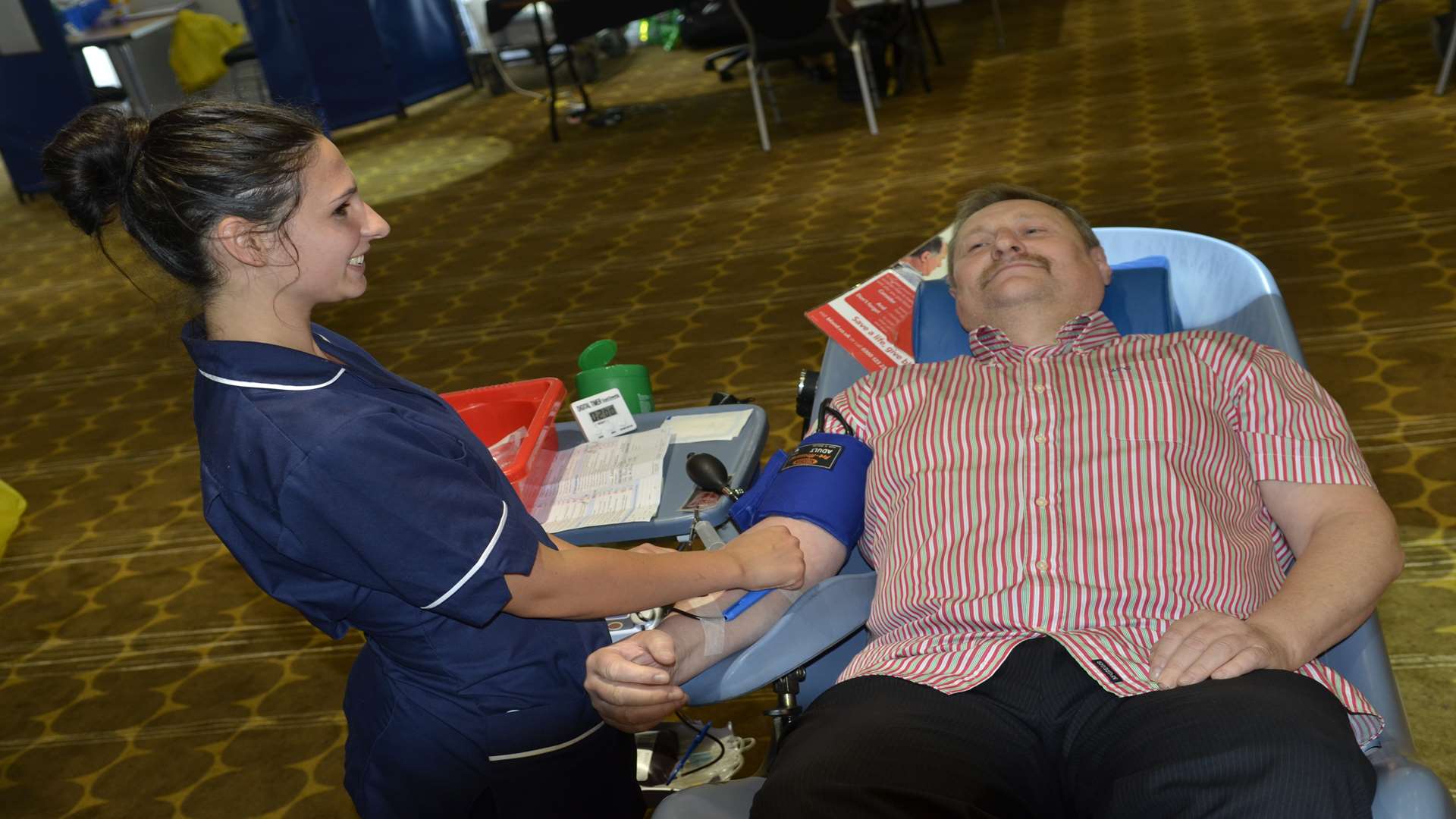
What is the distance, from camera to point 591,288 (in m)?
4.52

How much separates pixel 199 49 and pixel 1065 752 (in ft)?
26.8

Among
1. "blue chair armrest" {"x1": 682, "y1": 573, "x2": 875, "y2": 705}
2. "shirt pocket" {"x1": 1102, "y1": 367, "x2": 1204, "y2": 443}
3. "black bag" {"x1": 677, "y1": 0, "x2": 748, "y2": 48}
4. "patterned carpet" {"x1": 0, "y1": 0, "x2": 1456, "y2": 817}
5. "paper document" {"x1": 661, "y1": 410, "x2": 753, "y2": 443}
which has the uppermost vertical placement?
"shirt pocket" {"x1": 1102, "y1": 367, "x2": 1204, "y2": 443}

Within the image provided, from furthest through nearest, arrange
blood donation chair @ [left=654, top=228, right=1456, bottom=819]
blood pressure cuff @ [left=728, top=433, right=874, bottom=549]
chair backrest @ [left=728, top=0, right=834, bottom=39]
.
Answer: chair backrest @ [left=728, top=0, right=834, bottom=39] → blood pressure cuff @ [left=728, top=433, right=874, bottom=549] → blood donation chair @ [left=654, top=228, right=1456, bottom=819]

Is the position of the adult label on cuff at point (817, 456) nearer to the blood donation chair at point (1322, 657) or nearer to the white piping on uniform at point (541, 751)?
the blood donation chair at point (1322, 657)

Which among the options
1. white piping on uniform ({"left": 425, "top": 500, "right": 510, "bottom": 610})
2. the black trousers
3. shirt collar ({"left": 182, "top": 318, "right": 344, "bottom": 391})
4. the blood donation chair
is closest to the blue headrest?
the blood donation chair

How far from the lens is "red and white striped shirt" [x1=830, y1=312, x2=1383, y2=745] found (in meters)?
1.49

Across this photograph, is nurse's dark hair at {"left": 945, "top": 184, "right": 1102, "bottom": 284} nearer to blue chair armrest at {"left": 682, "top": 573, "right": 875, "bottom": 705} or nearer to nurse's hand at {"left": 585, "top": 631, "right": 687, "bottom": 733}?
blue chair armrest at {"left": 682, "top": 573, "right": 875, "bottom": 705}

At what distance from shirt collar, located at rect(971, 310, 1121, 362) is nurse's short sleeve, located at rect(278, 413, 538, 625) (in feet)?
2.81

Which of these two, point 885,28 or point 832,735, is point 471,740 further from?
point 885,28

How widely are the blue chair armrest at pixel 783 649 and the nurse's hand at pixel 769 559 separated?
4cm

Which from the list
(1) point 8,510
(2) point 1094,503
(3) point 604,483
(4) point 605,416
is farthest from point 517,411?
(1) point 8,510

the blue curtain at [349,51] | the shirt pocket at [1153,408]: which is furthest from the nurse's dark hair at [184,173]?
the blue curtain at [349,51]

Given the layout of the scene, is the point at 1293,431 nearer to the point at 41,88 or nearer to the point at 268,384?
the point at 268,384

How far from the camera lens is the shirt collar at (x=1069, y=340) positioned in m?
1.86
